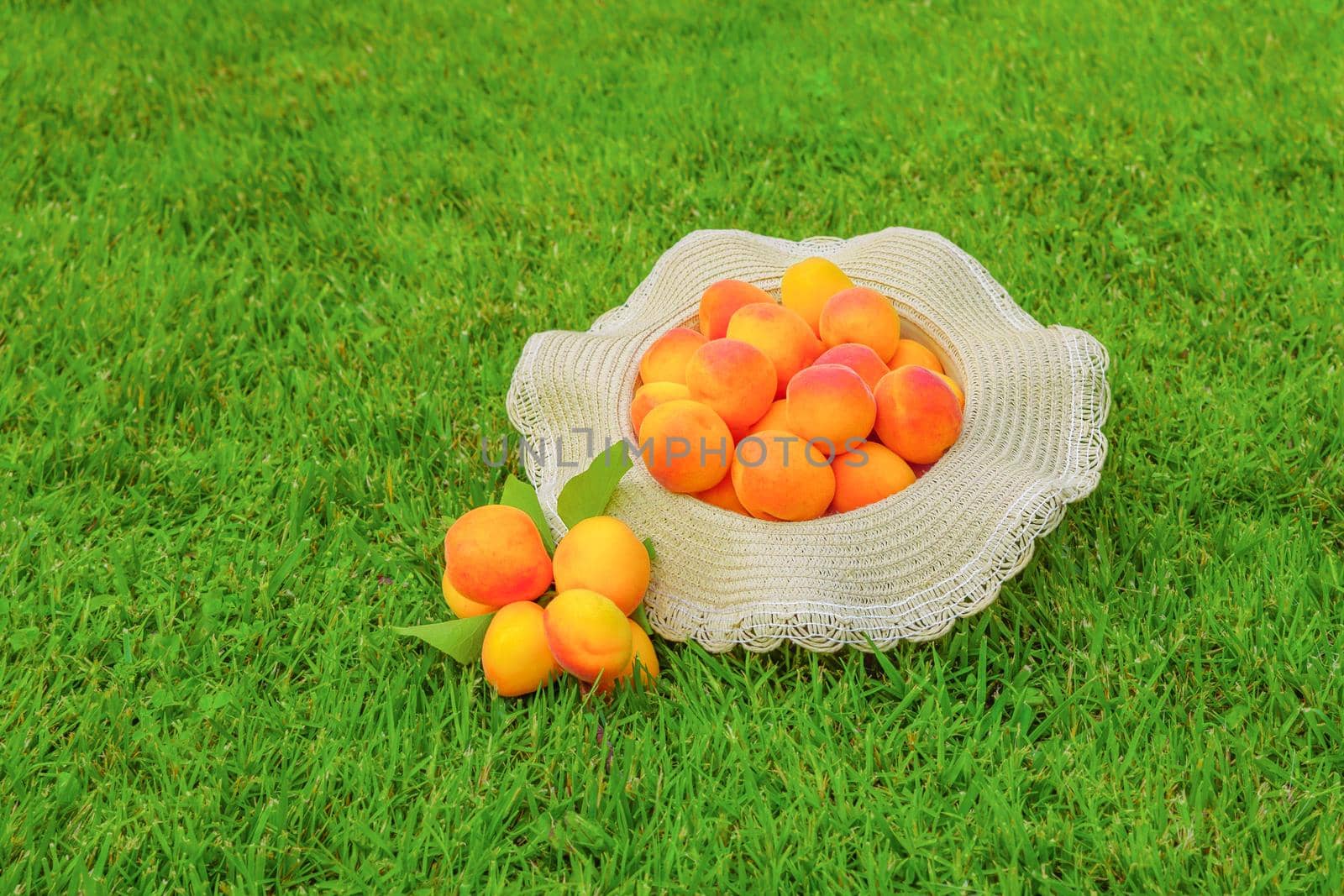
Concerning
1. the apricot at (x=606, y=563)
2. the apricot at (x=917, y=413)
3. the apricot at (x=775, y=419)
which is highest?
the apricot at (x=917, y=413)

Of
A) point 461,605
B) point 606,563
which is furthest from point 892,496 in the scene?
point 461,605

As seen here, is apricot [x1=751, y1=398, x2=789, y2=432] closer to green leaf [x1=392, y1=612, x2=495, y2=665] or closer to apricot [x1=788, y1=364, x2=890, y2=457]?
apricot [x1=788, y1=364, x2=890, y2=457]

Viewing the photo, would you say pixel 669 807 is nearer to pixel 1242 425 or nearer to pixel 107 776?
pixel 107 776

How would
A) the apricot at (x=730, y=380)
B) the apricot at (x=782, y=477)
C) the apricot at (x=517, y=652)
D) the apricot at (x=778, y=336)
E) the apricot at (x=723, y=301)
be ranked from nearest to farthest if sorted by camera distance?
1. the apricot at (x=517, y=652)
2. the apricot at (x=782, y=477)
3. the apricot at (x=730, y=380)
4. the apricot at (x=778, y=336)
5. the apricot at (x=723, y=301)

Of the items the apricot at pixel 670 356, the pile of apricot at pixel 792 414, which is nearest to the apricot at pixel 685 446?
the pile of apricot at pixel 792 414

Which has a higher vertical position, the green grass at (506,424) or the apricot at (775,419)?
the apricot at (775,419)

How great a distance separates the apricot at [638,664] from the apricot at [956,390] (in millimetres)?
759

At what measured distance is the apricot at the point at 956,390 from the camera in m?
2.16

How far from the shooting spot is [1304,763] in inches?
71.5

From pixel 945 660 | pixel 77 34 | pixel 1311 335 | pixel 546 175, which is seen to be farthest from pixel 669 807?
pixel 77 34

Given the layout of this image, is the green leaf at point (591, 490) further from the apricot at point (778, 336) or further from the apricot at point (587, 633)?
the apricot at point (778, 336)

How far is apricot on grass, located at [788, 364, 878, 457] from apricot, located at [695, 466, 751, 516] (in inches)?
6.7

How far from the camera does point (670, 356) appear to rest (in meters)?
2.32

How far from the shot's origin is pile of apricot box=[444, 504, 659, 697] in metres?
1.84
